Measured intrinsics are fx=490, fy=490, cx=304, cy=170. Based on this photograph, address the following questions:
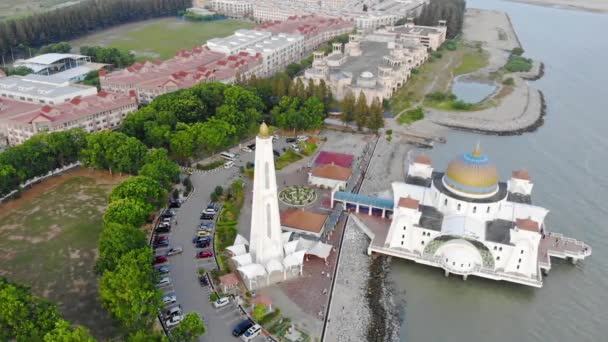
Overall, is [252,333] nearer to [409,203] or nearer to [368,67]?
[409,203]

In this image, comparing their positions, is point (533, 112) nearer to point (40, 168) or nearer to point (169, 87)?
point (169, 87)

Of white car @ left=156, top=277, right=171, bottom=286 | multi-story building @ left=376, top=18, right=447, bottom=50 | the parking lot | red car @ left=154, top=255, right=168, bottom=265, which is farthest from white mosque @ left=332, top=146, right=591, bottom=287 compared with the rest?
multi-story building @ left=376, top=18, right=447, bottom=50

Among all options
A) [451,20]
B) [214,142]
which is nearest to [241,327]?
[214,142]

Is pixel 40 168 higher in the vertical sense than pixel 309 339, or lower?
higher

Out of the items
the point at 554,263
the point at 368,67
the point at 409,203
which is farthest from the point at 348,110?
the point at 554,263

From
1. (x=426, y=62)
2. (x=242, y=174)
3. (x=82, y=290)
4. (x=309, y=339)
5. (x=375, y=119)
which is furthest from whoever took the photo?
(x=426, y=62)

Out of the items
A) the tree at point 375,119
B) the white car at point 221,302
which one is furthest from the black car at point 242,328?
the tree at point 375,119

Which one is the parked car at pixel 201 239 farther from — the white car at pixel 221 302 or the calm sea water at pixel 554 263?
the calm sea water at pixel 554 263
